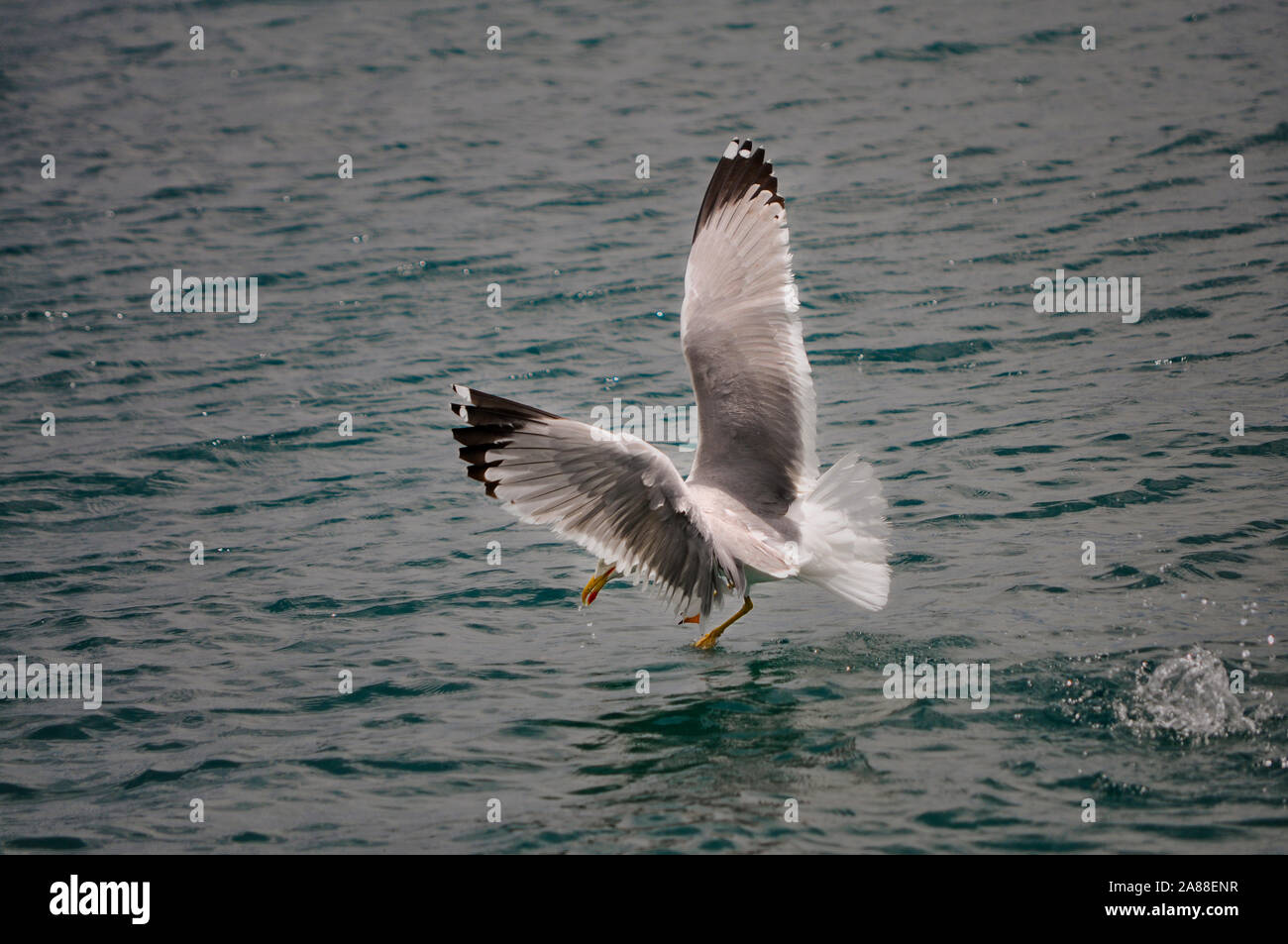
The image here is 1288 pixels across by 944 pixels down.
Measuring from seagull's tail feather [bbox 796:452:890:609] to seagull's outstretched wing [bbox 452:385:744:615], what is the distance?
0.73 meters

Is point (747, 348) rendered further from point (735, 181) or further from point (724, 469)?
point (735, 181)

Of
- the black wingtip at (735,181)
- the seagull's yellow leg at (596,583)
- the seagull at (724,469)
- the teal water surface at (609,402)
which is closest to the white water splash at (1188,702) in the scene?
the teal water surface at (609,402)

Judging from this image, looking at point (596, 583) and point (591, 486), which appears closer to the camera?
point (591, 486)

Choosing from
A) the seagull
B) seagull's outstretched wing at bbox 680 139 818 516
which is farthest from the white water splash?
seagull's outstretched wing at bbox 680 139 818 516

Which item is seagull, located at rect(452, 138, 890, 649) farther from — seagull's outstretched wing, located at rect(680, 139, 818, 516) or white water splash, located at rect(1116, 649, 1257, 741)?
white water splash, located at rect(1116, 649, 1257, 741)

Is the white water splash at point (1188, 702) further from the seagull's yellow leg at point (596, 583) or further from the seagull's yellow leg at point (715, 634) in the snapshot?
the seagull's yellow leg at point (596, 583)

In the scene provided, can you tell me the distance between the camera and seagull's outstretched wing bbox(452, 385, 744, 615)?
Answer: 6.96m

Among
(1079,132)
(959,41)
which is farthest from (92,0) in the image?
(1079,132)

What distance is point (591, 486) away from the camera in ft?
23.2

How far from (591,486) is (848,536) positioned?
5.04ft

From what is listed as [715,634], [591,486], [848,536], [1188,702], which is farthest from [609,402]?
[1188,702]

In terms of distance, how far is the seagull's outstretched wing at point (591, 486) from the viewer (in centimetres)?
696

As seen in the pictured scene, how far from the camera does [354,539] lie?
33.3ft

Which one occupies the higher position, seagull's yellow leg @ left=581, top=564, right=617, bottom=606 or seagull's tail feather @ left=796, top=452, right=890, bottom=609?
seagull's tail feather @ left=796, top=452, right=890, bottom=609
